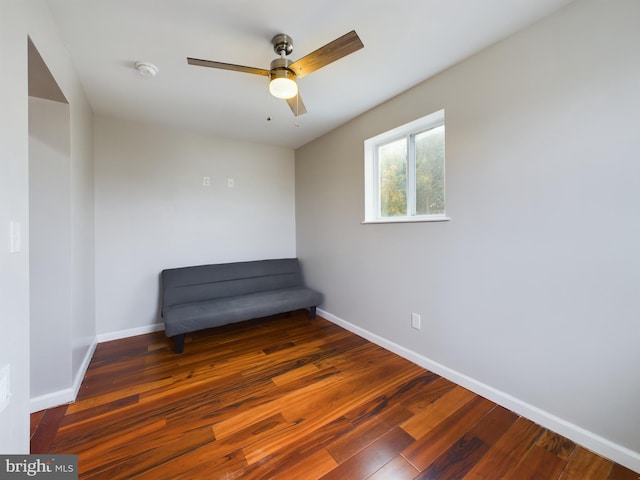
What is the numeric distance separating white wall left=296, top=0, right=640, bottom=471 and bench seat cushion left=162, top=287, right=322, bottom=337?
1263 mm

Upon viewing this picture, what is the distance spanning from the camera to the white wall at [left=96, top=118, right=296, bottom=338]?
107 inches

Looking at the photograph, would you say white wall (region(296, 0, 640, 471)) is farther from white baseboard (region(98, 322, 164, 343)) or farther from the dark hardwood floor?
white baseboard (region(98, 322, 164, 343))

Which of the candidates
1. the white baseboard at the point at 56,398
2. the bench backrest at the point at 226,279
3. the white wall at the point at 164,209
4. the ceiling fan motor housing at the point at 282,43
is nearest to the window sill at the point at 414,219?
the bench backrest at the point at 226,279

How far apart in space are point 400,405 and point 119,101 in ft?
11.0

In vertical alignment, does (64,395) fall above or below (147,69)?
below

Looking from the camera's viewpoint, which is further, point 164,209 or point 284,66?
point 164,209

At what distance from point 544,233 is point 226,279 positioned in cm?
291

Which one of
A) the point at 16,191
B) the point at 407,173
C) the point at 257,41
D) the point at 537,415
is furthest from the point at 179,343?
the point at 537,415

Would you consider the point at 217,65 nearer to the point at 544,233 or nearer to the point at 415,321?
the point at 544,233

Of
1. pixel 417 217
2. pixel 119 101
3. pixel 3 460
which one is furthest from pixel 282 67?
pixel 3 460

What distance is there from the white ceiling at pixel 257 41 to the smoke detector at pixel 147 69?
0.04 meters

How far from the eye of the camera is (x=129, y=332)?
280 centimetres

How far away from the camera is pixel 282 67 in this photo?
157 cm

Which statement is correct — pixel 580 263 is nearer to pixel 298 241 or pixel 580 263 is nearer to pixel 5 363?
pixel 5 363
